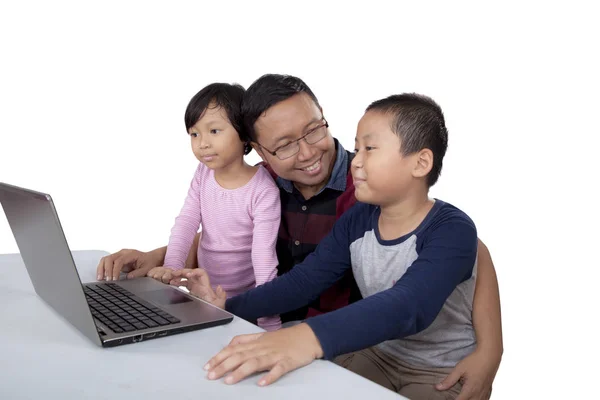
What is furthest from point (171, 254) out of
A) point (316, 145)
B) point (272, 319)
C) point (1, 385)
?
point (1, 385)

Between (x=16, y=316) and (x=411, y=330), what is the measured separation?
31.4 inches

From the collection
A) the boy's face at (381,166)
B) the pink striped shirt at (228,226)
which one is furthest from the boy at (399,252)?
the pink striped shirt at (228,226)

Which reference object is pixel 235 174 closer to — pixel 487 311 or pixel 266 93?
pixel 266 93

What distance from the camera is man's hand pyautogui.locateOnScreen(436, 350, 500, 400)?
1399mm

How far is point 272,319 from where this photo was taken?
1.72 m

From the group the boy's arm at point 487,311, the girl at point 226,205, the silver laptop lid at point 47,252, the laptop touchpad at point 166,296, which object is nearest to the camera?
the silver laptop lid at point 47,252

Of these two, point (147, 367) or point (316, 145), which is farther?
point (316, 145)

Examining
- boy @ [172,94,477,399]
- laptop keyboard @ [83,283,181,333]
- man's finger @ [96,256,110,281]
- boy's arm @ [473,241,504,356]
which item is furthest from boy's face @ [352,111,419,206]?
man's finger @ [96,256,110,281]

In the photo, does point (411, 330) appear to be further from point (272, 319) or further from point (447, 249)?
point (272, 319)

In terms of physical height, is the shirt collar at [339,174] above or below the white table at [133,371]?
above

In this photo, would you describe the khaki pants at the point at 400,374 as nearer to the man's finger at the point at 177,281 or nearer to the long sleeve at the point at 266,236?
the long sleeve at the point at 266,236

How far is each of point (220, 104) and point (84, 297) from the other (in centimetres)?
104

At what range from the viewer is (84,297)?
0.99m

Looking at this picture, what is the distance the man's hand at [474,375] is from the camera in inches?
55.1
